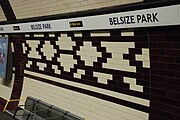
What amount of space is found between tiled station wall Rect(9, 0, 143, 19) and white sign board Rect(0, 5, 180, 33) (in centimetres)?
15

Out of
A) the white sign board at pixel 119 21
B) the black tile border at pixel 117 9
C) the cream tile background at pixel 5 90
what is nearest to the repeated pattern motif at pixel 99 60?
the white sign board at pixel 119 21

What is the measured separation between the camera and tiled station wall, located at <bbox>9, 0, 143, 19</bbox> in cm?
277

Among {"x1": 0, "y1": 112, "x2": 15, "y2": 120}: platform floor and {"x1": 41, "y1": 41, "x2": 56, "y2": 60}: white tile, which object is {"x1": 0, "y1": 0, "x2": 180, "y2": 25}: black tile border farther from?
{"x1": 0, "y1": 112, "x2": 15, "y2": 120}: platform floor

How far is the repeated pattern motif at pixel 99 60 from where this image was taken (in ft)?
8.29

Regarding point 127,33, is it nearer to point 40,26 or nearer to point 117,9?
point 117,9

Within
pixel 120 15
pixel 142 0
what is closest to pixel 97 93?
pixel 120 15

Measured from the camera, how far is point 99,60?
2.98 m

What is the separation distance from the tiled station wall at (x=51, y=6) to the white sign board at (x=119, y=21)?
0.15 metres

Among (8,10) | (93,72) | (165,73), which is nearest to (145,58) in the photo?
(165,73)

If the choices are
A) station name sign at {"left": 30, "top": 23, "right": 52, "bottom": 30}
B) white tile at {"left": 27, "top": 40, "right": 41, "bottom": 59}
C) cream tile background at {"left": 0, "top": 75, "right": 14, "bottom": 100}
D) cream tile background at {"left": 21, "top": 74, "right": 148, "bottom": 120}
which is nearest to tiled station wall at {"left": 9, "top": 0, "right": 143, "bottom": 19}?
station name sign at {"left": 30, "top": 23, "right": 52, "bottom": 30}

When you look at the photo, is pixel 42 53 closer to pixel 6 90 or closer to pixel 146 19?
pixel 6 90

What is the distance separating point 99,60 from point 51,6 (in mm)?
1137

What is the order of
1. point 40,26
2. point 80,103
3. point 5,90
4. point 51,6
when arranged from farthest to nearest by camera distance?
point 5,90 < point 40,26 < point 51,6 < point 80,103

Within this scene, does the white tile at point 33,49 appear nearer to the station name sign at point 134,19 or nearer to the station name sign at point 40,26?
the station name sign at point 40,26
